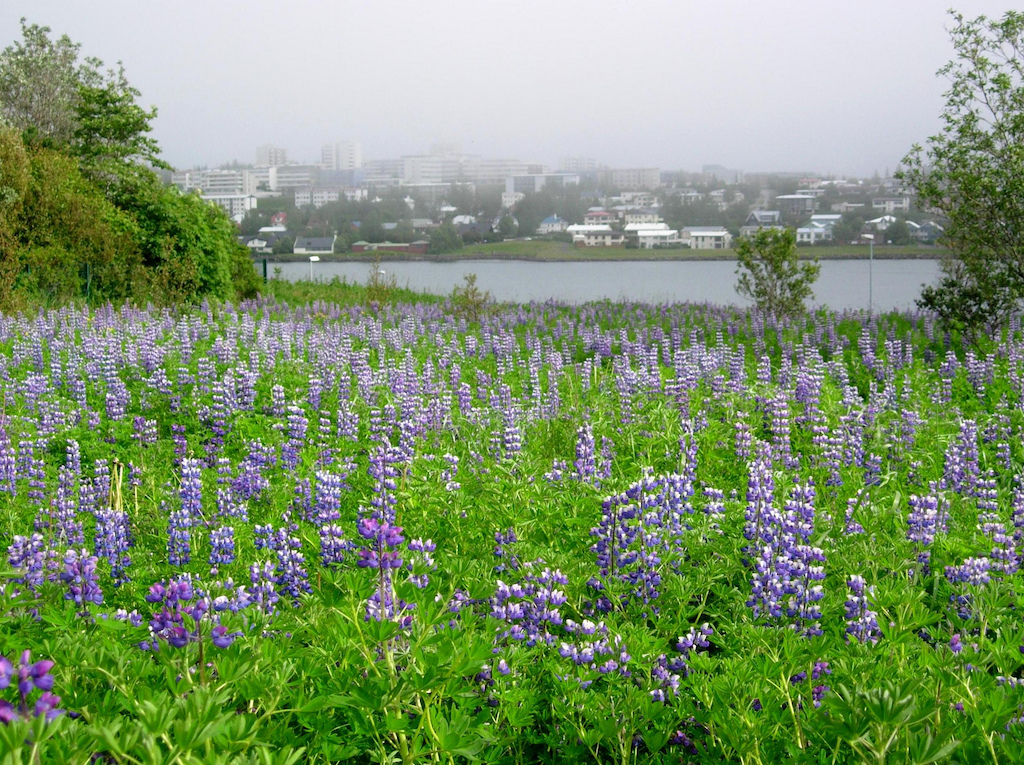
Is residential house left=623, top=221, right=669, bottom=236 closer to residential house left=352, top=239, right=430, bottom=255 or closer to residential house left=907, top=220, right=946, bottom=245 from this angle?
residential house left=352, top=239, right=430, bottom=255

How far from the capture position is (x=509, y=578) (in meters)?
3.41

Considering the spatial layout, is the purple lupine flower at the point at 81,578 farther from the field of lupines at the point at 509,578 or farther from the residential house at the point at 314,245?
the residential house at the point at 314,245

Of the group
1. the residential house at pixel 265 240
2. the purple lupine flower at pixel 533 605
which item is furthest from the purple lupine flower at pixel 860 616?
the residential house at pixel 265 240

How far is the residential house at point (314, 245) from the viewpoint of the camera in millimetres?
29188

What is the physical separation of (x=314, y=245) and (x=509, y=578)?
28137 millimetres

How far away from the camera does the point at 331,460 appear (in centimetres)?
545

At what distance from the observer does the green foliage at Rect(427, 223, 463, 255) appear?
31016 millimetres

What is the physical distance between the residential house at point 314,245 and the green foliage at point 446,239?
3.41 m

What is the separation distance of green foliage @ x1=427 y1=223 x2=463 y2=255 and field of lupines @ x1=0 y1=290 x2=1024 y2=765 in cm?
2330

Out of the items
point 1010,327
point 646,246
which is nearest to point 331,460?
point 1010,327

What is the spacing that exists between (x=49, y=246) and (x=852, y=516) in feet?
54.6

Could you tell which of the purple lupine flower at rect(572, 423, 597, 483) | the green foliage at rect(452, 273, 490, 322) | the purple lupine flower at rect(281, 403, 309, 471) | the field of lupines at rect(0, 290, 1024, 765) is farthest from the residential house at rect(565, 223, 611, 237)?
the purple lupine flower at rect(572, 423, 597, 483)

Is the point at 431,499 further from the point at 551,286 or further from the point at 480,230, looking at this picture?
the point at 480,230

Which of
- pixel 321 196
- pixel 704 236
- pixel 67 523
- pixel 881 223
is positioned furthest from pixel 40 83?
pixel 67 523
